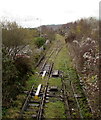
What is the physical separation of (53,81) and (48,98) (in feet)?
15.9

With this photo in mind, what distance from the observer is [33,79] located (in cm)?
1945

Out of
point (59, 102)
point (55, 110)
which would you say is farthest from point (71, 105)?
point (55, 110)

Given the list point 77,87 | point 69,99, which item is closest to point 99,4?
point 77,87

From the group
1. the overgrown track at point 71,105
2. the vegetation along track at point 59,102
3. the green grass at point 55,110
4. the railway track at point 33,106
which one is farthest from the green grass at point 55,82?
the green grass at point 55,110

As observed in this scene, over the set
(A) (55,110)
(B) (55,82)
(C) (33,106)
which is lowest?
(A) (55,110)

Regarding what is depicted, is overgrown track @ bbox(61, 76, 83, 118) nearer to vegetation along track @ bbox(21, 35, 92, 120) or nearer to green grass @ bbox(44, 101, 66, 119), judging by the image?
vegetation along track @ bbox(21, 35, 92, 120)

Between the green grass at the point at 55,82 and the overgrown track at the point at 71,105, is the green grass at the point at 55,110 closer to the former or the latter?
the overgrown track at the point at 71,105

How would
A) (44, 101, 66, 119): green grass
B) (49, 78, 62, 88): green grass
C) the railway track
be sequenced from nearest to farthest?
1. the railway track
2. (44, 101, 66, 119): green grass
3. (49, 78, 62, 88): green grass

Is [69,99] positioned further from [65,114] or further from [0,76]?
[0,76]

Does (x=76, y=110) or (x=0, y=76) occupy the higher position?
(x=0, y=76)

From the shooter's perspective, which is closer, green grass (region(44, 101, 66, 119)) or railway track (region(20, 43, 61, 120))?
railway track (region(20, 43, 61, 120))

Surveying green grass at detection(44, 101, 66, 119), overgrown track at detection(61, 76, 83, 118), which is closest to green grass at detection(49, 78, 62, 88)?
overgrown track at detection(61, 76, 83, 118)

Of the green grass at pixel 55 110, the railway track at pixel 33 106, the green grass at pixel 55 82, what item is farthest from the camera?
the green grass at pixel 55 82

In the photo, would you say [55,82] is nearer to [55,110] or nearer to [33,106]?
[33,106]
